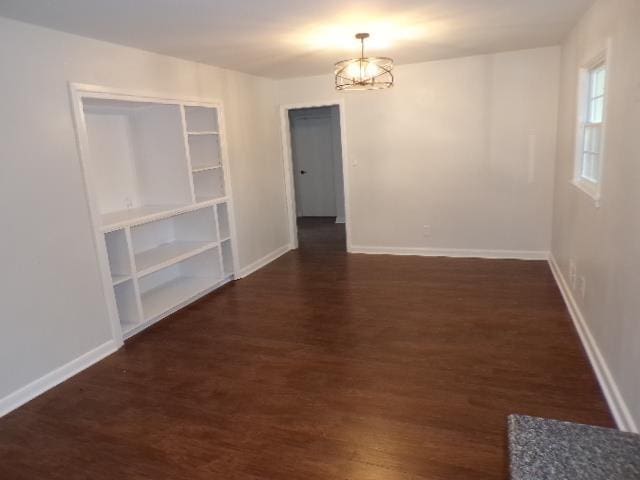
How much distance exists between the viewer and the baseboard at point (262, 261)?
540 centimetres

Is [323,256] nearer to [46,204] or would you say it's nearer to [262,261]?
[262,261]

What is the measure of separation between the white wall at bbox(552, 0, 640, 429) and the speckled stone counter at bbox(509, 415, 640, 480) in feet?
3.92

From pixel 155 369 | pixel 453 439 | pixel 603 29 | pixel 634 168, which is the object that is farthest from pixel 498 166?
pixel 155 369

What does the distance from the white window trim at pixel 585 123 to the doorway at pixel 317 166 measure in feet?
15.8

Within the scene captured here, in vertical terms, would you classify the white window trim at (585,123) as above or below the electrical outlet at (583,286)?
above

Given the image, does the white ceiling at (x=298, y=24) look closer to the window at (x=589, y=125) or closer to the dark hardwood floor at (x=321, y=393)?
the window at (x=589, y=125)

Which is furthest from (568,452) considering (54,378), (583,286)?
(54,378)

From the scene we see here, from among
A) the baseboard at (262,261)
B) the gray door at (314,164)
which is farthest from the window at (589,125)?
the gray door at (314,164)

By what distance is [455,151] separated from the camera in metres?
5.42

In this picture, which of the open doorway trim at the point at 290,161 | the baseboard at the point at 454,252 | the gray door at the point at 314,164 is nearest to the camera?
the baseboard at the point at 454,252

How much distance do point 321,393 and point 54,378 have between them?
184 centimetres

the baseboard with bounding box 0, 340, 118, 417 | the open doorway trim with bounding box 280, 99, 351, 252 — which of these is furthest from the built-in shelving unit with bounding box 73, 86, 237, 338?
the open doorway trim with bounding box 280, 99, 351, 252

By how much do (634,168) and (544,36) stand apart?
2692 millimetres

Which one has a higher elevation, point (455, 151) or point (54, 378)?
point (455, 151)
